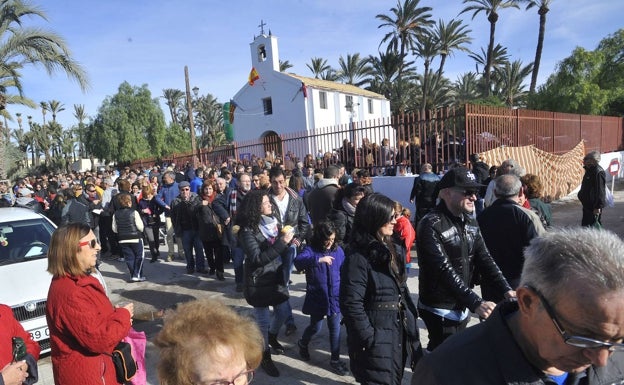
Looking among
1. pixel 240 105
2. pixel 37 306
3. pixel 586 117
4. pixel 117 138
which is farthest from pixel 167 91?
pixel 37 306

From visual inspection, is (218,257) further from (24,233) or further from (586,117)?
(586,117)

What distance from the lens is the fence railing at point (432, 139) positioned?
10094mm

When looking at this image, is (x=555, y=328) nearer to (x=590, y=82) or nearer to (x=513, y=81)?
(x=590, y=82)

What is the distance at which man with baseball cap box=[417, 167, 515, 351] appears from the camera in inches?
108

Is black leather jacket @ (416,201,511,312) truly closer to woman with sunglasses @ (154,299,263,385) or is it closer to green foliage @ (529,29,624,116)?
woman with sunglasses @ (154,299,263,385)

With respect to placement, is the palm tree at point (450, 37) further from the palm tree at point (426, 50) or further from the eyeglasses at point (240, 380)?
the eyeglasses at point (240, 380)

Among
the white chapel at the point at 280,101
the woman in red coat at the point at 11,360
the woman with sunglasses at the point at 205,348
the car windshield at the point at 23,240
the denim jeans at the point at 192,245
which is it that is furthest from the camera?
the white chapel at the point at 280,101

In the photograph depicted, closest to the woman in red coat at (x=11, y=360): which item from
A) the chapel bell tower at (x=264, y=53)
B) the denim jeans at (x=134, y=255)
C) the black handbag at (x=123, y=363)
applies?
the black handbag at (x=123, y=363)

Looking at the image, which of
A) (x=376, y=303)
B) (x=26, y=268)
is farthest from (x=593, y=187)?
(x=26, y=268)

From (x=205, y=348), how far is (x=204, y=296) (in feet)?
17.3

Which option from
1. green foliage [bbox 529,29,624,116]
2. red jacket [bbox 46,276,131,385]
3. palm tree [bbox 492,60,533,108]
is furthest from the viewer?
palm tree [bbox 492,60,533,108]

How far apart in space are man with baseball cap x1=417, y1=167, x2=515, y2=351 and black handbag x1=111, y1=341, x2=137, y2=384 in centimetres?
206

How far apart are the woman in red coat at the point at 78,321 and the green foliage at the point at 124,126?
30721mm

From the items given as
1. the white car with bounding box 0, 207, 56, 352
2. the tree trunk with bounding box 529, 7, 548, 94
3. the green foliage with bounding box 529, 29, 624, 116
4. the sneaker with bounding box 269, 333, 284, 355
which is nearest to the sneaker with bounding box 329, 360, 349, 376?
the sneaker with bounding box 269, 333, 284, 355
